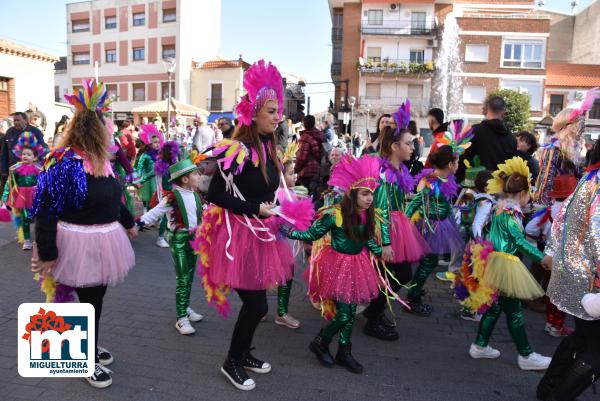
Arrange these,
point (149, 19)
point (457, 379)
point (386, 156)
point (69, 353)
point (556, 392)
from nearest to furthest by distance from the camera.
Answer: point (556, 392), point (69, 353), point (457, 379), point (386, 156), point (149, 19)

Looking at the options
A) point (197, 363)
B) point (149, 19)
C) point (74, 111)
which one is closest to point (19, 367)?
point (197, 363)

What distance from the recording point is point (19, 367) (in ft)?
10.8

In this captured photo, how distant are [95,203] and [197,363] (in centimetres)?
150

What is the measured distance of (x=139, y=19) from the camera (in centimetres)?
3969

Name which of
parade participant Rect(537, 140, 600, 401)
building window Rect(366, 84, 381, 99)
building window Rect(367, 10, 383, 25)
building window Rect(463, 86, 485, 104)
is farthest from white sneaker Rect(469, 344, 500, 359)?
building window Rect(367, 10, 383, 25)

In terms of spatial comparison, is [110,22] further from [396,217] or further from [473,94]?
[396,217]

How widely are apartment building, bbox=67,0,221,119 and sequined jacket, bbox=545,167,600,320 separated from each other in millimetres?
37469

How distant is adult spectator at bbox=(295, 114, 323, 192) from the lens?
7398 millimetres

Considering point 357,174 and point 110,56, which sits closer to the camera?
point 357,174

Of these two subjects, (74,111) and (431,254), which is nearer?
(74,111)

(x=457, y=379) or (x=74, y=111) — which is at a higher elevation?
(x=74, y=111)

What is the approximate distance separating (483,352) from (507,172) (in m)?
1.51

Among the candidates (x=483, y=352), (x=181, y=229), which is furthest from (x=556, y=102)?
(x=181, y=229)

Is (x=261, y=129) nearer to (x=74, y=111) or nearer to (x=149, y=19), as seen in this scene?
(x=74, y=111)
